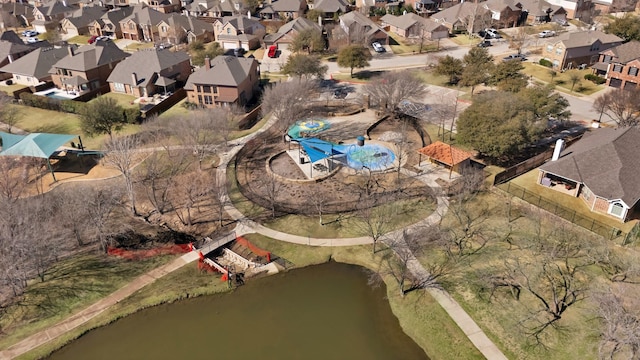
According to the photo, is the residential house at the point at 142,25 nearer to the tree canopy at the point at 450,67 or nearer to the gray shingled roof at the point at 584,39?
the tree canopy at the point at 450,67

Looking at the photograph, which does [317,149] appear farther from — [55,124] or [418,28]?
[418,28]

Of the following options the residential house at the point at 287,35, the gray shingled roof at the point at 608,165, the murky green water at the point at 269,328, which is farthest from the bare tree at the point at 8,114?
the gray shingled roof at the point at 608,165

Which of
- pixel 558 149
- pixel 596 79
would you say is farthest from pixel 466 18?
pixel 558 149

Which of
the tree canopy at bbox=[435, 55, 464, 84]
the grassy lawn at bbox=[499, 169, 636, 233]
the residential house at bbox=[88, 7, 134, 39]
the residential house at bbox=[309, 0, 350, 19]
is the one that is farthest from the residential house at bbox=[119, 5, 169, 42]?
the grassy lawn at bbox=[499, 169, 636, 233]

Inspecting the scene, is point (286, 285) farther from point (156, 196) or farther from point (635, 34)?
point (635, 34)

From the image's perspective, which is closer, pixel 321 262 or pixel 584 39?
pixel 321 262
